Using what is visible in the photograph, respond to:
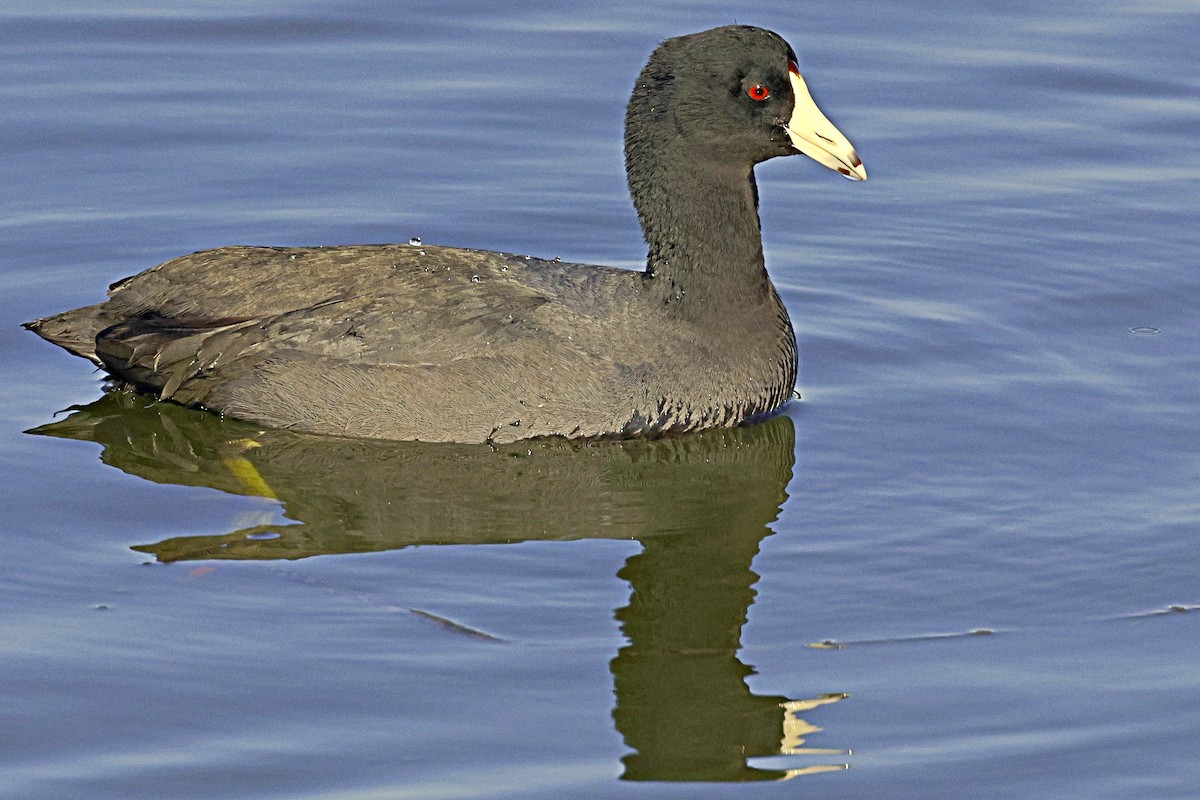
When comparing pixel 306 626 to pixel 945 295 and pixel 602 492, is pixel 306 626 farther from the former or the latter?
pixel 945 295

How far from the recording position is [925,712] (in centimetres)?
593

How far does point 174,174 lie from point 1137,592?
632cm

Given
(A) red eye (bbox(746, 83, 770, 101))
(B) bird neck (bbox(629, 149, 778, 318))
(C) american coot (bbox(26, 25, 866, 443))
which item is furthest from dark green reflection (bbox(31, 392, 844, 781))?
(A) red eye (bbox(746, 83, 770, 101))

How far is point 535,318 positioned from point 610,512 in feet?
3.15

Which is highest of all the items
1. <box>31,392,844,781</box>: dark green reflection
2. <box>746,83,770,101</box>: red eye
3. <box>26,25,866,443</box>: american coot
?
<box>746,83,770,101</box>: red eye

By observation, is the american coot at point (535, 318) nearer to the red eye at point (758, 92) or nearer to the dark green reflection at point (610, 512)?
the red eye at point (758, 92)

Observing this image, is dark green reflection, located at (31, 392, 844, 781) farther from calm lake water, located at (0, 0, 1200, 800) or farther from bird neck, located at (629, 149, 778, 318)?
bird neck, located at (629, 149, 778, 318)

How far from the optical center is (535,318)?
26.5ft

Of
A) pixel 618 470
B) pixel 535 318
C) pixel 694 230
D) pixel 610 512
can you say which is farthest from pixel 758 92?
pixel 610 512

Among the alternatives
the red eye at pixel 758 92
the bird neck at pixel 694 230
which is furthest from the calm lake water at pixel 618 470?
the red eye at pixel 758 92

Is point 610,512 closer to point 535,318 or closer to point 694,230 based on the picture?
point 535,318

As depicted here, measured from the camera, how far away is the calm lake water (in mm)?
5809

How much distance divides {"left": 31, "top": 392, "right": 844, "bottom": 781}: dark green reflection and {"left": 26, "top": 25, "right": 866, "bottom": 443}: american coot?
0.13 meters

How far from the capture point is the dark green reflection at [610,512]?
5.97 meters
